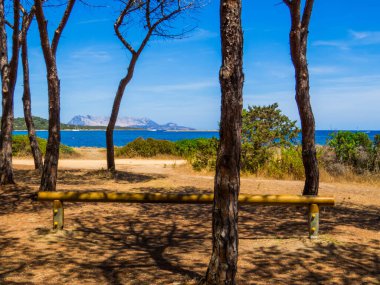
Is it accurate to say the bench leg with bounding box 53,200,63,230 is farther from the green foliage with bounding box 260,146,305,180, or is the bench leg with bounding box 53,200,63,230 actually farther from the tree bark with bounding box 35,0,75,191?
the green foliage with bounding box 260,146,305,180

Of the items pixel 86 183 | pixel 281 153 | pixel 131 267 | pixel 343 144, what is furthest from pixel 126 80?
pixel 131 267

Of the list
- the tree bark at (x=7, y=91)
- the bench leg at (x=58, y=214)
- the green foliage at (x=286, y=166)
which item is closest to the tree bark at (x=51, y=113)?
the tree bark at (x=7, y=91)

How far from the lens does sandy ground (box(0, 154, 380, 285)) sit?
17.6ft

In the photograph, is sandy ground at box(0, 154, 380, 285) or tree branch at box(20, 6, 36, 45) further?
tree branch at box(20, 6, 36, 45)

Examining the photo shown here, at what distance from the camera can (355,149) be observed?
16.3m

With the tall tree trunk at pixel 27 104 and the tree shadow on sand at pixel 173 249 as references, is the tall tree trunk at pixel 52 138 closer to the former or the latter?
the tree shadow on sand at pixel 173 249

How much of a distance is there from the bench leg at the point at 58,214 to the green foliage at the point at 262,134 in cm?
1051

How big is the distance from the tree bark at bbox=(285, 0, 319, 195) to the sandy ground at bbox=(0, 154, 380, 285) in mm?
929

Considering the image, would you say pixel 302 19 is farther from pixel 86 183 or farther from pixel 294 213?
pixel 86 183

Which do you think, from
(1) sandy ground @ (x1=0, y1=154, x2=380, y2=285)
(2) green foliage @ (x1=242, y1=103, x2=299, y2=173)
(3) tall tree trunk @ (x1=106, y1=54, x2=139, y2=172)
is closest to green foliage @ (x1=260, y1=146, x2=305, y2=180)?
(2) green foliage @ (x1=242, y1=103, x2=299, y2=173)

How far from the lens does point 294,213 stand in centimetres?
934

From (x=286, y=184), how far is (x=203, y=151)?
5.34 meters

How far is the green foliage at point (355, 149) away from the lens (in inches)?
627

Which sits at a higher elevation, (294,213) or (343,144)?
(343,144)
